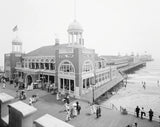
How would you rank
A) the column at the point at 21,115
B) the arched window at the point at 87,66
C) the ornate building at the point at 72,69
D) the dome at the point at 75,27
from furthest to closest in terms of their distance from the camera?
the dome at the point at 75,27 → the arched window at the point at 87,66 → the ornate building at the point at 72,69 → the column at the point at 21,115

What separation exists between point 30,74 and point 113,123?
68.8 feet

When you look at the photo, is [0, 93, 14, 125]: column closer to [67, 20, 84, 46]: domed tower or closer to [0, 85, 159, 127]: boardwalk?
[0, 85, 159, 127]: boardwalk

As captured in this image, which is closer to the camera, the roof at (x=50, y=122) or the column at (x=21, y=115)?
the roof at (x=50, y=122)

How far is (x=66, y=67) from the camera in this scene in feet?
73.7

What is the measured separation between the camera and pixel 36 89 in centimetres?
2547

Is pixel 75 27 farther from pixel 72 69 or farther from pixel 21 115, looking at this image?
pixel 21 115

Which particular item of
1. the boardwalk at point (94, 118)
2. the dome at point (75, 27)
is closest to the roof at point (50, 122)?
the boardwalk at point (94, 118)

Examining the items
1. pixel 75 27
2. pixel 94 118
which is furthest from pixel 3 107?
pixel 75 27

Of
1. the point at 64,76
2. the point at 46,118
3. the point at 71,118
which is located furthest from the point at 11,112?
the point at 64,76

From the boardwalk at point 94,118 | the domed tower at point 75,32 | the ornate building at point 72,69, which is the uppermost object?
the domed tower at point 75,32

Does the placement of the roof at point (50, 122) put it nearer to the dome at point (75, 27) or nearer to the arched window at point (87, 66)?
the arched window at point (87, 66)

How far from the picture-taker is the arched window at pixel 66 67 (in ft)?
71.5

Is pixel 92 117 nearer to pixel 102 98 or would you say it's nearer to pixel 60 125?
pixel 60 125

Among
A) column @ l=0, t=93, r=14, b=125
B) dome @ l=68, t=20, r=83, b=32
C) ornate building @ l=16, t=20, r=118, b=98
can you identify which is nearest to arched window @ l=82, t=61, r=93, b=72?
ornate building @ l=16, t=20, r=118, b=98
